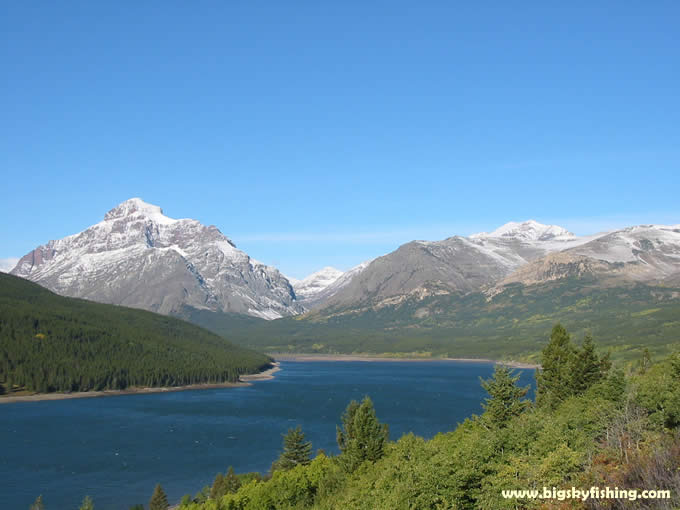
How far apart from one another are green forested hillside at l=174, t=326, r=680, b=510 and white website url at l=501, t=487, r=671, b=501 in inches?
6.9

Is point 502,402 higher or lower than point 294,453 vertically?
higher

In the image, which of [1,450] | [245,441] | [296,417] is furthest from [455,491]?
[296,417]

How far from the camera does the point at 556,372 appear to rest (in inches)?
3398

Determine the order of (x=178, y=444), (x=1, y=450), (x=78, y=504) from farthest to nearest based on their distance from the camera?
(x=178, y=444) < (x=1, y=450) < (x=78, y=504)

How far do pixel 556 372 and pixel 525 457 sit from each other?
43574 mm

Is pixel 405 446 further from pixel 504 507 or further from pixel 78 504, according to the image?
pixel 78 504

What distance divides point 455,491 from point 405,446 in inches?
1019

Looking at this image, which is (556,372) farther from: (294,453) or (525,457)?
(525,457)

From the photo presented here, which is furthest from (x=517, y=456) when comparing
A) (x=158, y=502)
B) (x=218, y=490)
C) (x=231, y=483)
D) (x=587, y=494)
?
(x=158, y=502)

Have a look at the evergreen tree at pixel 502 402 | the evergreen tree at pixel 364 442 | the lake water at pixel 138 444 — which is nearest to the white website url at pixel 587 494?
the evergreen tree at pixel 502 402

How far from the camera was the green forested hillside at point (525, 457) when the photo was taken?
119 ft

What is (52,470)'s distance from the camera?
11862cm

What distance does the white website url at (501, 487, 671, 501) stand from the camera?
2835cm

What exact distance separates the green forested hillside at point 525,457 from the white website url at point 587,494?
0.18m
